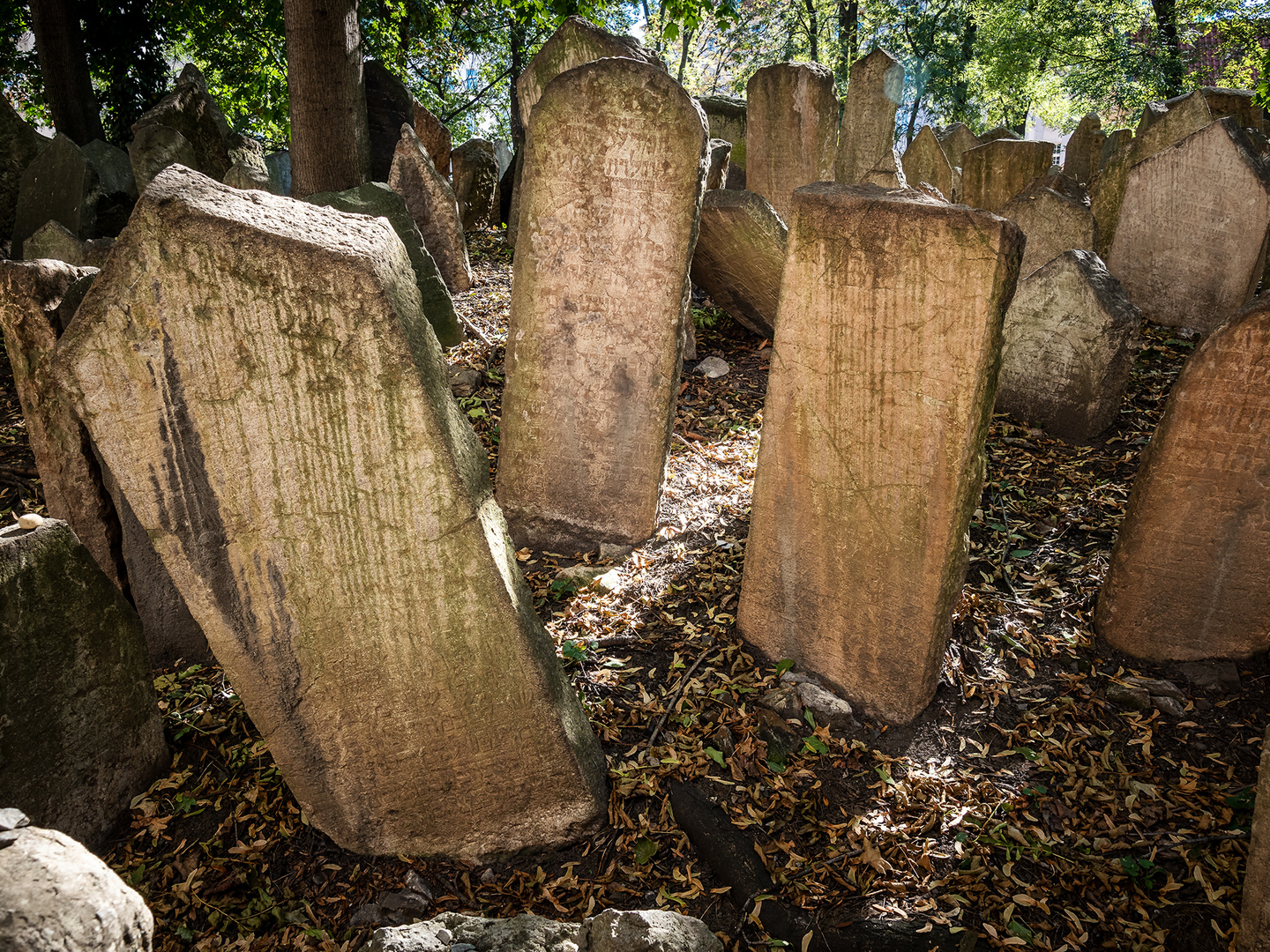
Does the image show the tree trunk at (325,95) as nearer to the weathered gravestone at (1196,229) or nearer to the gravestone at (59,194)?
the gravestone at (59,194)

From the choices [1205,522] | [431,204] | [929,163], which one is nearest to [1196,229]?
[1205,522]

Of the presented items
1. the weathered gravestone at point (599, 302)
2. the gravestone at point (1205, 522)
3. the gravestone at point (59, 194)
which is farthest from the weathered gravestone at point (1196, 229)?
the gravestone at point (59, 194)

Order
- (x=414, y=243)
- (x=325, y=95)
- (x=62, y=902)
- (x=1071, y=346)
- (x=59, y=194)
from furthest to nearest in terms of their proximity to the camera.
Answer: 1. (x=59, y=194)
2. (x=325, y=95)
3. (x=414, y=243)
4. (x=1071, y=346)
5. (x=62, y=902)

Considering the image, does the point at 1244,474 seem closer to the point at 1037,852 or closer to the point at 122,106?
the point at 1037,852

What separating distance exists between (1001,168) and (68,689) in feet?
29.9

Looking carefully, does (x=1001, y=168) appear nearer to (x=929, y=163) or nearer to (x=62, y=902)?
(x=929, y=163)

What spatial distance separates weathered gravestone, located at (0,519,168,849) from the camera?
2150 millimetres

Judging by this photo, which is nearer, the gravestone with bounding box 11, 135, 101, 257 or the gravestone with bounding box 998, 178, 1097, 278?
the gravestone with bounding box 998, 178, 1097, 278

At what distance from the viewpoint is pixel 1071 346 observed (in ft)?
14.6

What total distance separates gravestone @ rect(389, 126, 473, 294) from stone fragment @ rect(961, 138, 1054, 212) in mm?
5462

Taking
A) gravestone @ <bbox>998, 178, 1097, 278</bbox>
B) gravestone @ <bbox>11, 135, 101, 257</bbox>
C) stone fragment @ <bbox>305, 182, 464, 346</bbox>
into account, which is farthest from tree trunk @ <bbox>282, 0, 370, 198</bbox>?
gravestone @ <bbox>998, 178, 1097, 278</bbox>

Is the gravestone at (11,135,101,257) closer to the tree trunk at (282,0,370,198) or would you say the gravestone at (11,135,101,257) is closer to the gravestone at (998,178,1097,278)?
the tree trunk at (282,0,370,198)

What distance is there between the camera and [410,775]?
2240 millimetres

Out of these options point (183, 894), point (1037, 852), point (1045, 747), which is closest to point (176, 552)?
point (183, 894)
